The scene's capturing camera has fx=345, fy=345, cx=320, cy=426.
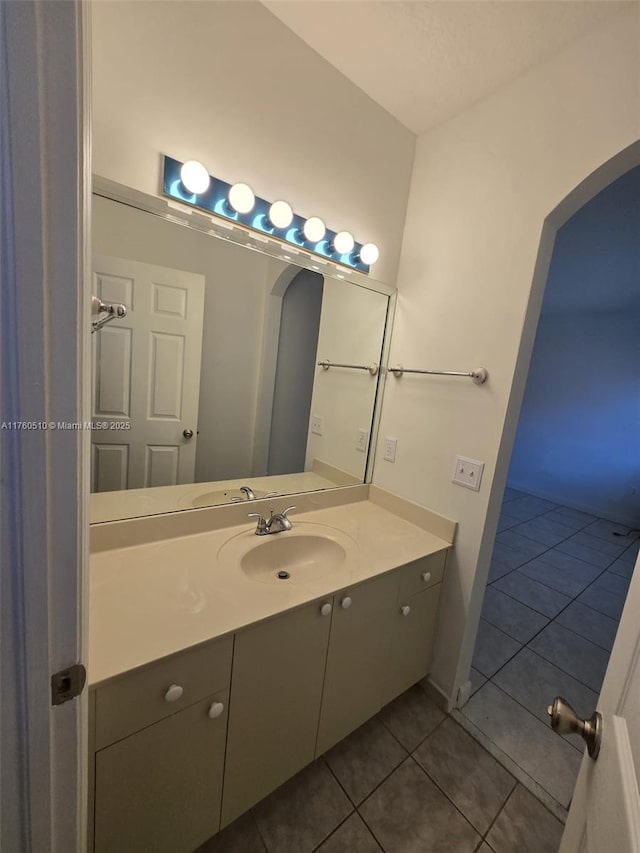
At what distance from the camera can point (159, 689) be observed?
0.76 metres

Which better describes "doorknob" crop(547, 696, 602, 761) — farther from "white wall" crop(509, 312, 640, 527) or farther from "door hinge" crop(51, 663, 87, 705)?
"white wall" crop(509, 312, 640, 527)

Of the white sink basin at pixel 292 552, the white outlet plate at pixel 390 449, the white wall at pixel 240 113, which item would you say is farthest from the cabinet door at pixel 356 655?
the white wall at pixel 240 113

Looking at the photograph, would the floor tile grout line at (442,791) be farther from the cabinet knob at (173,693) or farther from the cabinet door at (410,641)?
the cabinet knob at (173,693)

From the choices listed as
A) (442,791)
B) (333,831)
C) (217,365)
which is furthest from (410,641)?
(217,365)

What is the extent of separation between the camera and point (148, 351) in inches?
46.4

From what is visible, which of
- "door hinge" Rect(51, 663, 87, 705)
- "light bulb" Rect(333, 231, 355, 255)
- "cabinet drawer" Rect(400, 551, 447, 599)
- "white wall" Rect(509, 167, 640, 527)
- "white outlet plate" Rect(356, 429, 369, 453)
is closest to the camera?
"door hinge" Rect(51, 663, 87, 705)

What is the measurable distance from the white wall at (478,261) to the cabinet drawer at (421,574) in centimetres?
8

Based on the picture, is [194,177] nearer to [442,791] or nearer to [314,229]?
[314,229]

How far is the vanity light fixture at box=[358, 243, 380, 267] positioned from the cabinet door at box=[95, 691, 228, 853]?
159 centimetres

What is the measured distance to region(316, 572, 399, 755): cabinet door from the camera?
3.68 feet

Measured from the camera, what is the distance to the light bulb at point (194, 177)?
3.44 feet

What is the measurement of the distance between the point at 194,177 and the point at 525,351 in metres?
1.27

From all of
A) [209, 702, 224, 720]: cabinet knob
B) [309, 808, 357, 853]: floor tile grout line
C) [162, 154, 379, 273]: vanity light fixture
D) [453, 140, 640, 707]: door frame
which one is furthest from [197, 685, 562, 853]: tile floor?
[162, 154, 379, 273]: vanity light fixture

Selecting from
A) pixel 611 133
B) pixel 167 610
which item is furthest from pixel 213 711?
pixel 611 133
